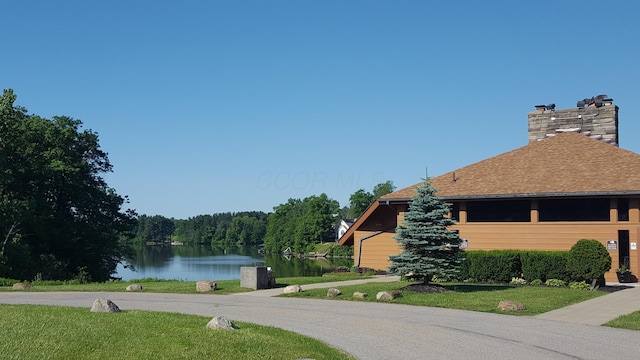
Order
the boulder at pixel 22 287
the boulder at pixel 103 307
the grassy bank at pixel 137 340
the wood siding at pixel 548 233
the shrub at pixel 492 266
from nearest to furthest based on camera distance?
the grassy bank at pixel 137 340 < the boulder at pixel 103 307 < the boulder at pixel 22 287 < the shrub at pixel 492 266 < the wood siding at pixel 548 233

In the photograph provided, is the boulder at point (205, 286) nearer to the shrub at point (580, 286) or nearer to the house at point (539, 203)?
the house at point (539, 203)

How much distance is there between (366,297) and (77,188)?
27143mm

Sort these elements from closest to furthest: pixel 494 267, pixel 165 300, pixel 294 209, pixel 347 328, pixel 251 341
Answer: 1. pixel 251 341
2. pixel 347 328
3. pixel 165 300
4. pixel 494 267
5. pixel 294 209

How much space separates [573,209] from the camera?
28.0 metres

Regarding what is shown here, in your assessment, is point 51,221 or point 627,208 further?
point 51,221

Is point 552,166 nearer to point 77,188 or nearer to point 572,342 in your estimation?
point 572,342

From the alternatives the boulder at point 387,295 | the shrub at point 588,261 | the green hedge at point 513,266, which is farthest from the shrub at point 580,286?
the boulder at point 387,295

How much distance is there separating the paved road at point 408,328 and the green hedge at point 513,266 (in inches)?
366

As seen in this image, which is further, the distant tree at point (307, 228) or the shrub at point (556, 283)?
the distant tree at point (307, 228)

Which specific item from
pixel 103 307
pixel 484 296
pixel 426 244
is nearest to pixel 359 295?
pixel 426 244

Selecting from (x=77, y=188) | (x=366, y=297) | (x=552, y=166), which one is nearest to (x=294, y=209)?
(x=77, y=188)

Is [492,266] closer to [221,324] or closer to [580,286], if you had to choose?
[580,286]

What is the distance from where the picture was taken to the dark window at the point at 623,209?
87.9ft

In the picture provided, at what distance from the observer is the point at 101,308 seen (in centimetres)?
1322
